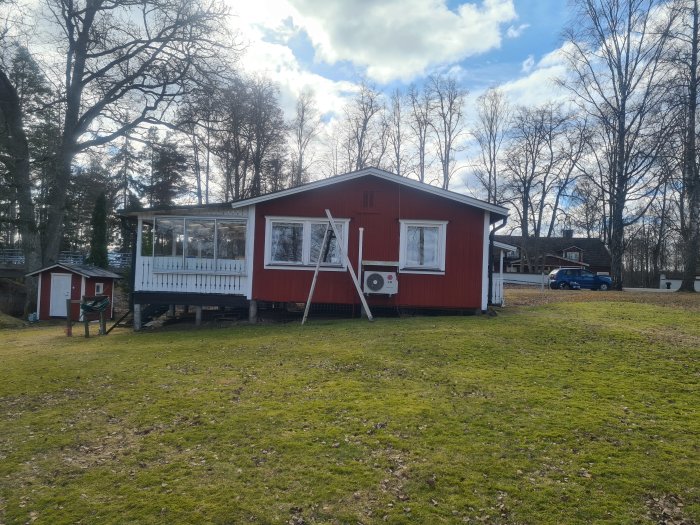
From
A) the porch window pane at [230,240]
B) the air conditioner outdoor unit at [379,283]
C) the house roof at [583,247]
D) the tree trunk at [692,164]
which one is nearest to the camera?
the air conditioner outdoor unit at [379,283]

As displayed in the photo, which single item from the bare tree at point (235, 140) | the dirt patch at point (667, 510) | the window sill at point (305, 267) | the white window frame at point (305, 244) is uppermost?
the bare tree at point (235, 140)

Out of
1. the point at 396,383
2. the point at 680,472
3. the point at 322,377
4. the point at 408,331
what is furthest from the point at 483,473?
the point at 408,331

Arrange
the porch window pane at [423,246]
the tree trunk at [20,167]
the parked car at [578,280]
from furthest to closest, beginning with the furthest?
the parked car at [578,280] → the tree trunk at [20,167] → the porch window pane at [423,246]

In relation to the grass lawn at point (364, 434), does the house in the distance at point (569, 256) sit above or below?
above

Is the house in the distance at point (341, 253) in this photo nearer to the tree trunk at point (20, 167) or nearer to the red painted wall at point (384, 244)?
the red painted wall at point (384, 244)

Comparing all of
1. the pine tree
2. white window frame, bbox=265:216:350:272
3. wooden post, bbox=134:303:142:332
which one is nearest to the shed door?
the pine tree

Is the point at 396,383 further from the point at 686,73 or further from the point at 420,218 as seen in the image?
the point at 686,73

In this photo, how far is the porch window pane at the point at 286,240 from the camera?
49.5 ft

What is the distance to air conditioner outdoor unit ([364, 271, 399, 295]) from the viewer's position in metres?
14.2

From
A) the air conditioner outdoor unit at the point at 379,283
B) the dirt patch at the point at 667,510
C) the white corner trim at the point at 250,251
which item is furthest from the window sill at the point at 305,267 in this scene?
the dirt patch at the point at 667,510

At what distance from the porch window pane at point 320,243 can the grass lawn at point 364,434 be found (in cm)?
508

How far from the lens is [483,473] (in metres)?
4.48

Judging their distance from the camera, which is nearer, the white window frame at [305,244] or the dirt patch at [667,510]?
the dirt patch at [667,510]

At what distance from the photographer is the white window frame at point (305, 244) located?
49.0 feet
